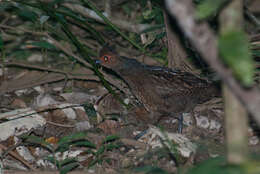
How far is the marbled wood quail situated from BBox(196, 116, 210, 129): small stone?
6.3 inches

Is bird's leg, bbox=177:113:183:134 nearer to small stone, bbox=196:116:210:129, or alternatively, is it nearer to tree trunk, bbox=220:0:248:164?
small stone, bbox=196:116:210:129

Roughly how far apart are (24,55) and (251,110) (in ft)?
17.8

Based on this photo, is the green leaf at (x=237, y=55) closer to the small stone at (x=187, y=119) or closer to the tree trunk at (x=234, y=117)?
the tree trunk at (x=234, y=117)

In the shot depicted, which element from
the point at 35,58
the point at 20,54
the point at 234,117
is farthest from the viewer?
the point at 35,58

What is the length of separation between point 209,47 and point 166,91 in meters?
3.01

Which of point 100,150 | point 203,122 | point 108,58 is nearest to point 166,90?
point 203,122

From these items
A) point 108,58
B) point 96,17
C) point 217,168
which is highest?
point 96,17

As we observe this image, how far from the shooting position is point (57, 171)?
3350 mm

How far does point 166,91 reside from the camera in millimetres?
4570

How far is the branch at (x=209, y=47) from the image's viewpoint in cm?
154

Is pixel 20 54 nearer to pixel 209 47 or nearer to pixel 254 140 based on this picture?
pixel 254 140

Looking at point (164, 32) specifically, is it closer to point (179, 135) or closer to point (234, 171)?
point (179, 135)

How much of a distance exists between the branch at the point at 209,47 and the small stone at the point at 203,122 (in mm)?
2862

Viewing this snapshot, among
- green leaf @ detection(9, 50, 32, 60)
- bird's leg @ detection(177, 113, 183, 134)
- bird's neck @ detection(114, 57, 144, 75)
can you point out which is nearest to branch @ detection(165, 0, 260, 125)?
bird's leg @ detection(177, 113, 183, 134)
